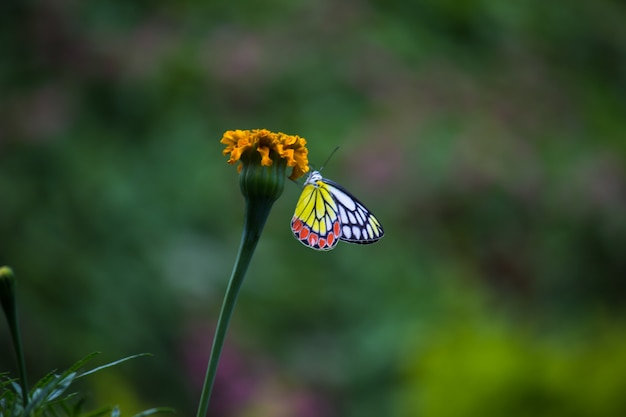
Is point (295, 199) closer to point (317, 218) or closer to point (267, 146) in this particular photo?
point (317, 218)

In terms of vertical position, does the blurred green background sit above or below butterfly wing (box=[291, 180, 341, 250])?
above

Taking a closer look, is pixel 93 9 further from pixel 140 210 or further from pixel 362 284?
pixel 362 284

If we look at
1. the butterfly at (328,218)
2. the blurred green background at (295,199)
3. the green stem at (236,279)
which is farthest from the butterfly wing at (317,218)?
the blurred green background at (295,199)

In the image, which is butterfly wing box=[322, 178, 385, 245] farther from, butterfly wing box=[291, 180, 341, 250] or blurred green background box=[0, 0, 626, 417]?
blurred green background box=[0, 0, 626, 417]

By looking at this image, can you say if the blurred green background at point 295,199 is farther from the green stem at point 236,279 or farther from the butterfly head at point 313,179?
the green stem at point 236,279

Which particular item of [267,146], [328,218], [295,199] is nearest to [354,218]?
A: [328,218]

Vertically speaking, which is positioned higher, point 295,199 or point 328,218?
point 295,199

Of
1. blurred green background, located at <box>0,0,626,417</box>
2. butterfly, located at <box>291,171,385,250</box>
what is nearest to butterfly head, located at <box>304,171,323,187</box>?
butterfly, located at <box>291,171,385,250</box>
